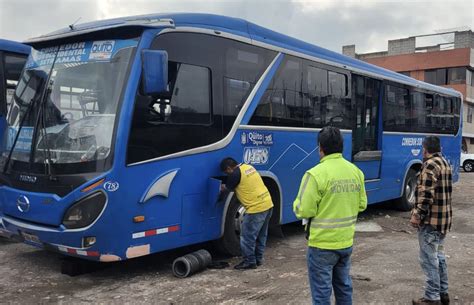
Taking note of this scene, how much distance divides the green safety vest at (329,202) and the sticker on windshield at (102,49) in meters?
3.01

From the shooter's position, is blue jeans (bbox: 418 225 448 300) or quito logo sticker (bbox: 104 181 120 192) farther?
quito logo sticker (bbox: 104 181 120 192)

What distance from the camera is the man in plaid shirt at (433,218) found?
4609mm

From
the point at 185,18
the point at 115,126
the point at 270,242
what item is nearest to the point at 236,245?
the point at 270,242

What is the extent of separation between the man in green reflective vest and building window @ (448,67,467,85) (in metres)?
41.4

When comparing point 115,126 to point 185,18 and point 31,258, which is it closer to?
point 185,18

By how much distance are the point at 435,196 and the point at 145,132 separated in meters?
3.15

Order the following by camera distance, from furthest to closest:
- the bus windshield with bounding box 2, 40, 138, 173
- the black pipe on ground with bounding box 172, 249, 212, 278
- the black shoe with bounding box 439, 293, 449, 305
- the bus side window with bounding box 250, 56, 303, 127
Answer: the bus side window with bounding box 250, 56, 303, 127, the black pipe on ground with bounding box 172, 249, 212, 278, the bus windshield with bounding box 2, 40, 138, 173, the black shoe with bounding box 439, 293, 449, 305

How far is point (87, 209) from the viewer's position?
16.4ft

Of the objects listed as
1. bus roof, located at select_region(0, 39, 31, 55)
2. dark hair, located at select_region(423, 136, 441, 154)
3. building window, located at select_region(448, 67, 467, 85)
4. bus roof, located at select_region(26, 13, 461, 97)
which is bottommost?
dark hair, located at select_region(423, 136, 441, 154)

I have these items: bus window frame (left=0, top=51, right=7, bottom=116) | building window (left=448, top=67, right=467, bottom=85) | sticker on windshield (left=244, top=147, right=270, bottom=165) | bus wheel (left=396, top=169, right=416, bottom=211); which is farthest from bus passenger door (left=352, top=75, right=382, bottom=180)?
building window (left=448, top=67, right=467, bottom=85)

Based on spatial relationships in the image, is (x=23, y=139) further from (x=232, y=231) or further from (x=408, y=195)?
(x=408, y=195)

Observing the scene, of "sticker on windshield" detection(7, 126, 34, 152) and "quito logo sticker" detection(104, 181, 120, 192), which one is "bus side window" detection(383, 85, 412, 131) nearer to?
"quito logo sticker" detection(104, 181, 120, 192)

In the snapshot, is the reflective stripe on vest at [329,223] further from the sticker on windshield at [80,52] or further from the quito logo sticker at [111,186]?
the sticker on windshield at [80,52]

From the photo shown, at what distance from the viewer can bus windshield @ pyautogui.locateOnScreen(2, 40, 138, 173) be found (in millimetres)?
5184
